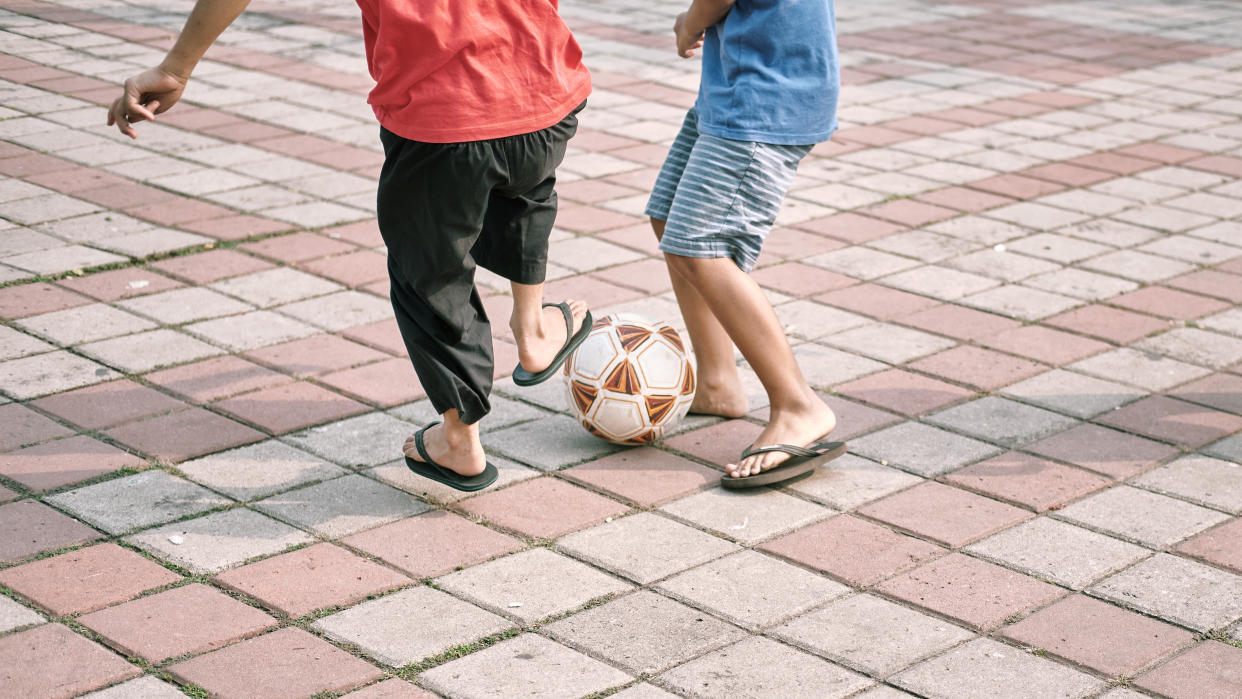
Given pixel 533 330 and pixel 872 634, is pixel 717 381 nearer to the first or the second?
pixel 533 330

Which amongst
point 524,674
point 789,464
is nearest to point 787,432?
point 789,464

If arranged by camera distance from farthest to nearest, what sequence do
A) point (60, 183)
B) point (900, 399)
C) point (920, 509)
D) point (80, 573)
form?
1. point (60, 183)
2. point (900, 399)
3. point (920, 509)
4. point (80, 573)

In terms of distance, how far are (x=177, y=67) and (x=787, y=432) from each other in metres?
1.88

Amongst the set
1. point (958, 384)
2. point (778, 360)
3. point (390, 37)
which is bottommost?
point (958, 384)

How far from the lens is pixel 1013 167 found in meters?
7.34

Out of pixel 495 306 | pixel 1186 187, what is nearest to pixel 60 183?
pixel 495 306

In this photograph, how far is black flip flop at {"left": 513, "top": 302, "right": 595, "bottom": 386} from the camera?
393 cm

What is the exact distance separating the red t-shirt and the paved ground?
3.38 ft

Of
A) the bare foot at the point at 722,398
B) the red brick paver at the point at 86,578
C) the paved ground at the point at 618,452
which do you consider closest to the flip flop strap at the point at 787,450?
the paved ground at the point at 618,452

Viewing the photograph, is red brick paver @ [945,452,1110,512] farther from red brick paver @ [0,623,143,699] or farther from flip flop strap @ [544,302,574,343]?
red brick paver @ [0,623,143,699]

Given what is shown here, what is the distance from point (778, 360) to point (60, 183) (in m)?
4.05

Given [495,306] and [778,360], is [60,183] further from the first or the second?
[778,360]

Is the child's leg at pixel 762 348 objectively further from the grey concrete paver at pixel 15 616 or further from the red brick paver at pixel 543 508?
the grey concrete paver at pixel 15 616

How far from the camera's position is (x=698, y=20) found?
3.73 meters
